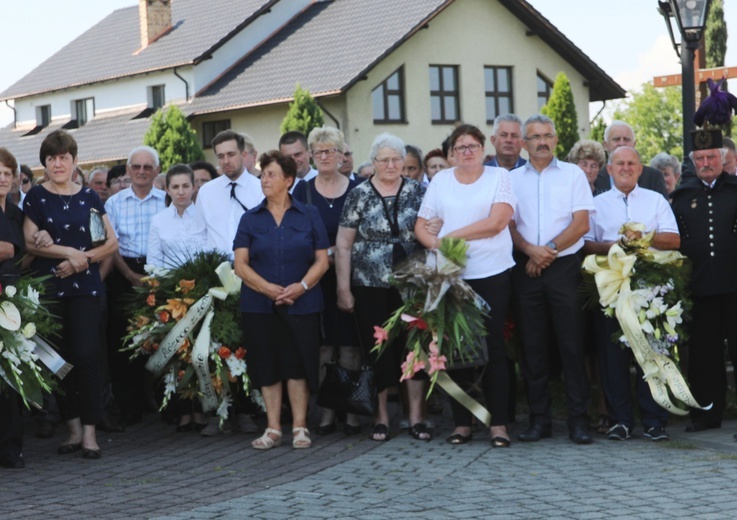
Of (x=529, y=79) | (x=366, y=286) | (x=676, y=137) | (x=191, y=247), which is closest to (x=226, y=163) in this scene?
(x=191, y=247)

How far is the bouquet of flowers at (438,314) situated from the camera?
8.95 meters

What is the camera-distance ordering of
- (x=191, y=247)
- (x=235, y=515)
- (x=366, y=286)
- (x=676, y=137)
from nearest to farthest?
(x=235, y=515), (x=366, y=286), (x=191, y=247), (x=676, y=137)

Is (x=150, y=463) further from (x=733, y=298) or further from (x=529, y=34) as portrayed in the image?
(x=529, y=34)

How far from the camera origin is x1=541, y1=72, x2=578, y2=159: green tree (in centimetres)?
3969

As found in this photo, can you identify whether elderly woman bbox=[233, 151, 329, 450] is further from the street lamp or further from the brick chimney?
the brick chimney

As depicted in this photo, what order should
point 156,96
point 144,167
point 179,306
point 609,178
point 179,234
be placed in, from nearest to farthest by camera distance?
point 179,306
point 179,234
point 609,178
point 144,167
point 156,96

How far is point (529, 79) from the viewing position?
142 ft

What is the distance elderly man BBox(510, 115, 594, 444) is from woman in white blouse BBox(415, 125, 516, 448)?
18cm

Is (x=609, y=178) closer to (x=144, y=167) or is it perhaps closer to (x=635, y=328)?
(x=635, y=328)

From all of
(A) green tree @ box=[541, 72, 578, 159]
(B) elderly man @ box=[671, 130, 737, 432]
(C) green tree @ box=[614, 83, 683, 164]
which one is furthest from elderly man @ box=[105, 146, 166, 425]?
(C) green tree @ box=[614, 83, 683, 164]

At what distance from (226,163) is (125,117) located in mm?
36648

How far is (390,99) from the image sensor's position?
40156mm

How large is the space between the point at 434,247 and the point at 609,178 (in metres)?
2.46

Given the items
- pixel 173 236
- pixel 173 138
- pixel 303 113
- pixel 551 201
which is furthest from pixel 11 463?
pixel 173 138
